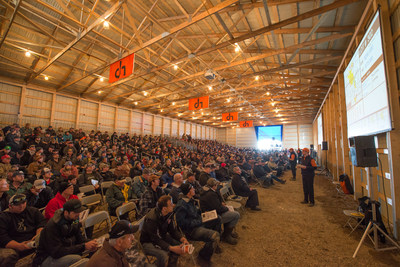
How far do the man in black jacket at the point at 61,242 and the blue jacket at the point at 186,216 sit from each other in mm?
1143

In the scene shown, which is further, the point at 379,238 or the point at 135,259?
the point at 379,238

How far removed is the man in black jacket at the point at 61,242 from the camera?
1804mm

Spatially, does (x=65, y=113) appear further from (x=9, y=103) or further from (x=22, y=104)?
(x=9, y=103)

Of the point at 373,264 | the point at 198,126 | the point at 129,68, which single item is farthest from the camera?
the point at 198,126

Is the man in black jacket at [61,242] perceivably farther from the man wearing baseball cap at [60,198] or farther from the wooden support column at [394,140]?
the wooden support column at [394,140]

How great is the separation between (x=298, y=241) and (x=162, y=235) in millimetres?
2698

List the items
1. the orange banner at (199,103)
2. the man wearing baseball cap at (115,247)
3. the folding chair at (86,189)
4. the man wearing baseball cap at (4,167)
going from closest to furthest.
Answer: the man wearing baseball cap at (115,247) → the folding chair at (86,189) → the man wearing baseball cap at (4,167) → the orange banner at (199,103)

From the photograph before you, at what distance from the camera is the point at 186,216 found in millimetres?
2684

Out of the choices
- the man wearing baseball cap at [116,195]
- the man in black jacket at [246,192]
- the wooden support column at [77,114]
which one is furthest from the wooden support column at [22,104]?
the man in black jacket at [246,192]

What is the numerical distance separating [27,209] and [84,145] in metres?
7.39

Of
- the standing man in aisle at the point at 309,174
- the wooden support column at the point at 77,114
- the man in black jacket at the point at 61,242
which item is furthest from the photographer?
the wooden support column at the point at 77,114

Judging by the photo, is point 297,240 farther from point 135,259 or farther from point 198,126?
point 198,126

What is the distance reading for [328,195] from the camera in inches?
239

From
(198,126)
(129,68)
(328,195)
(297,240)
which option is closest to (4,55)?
(129,68)
